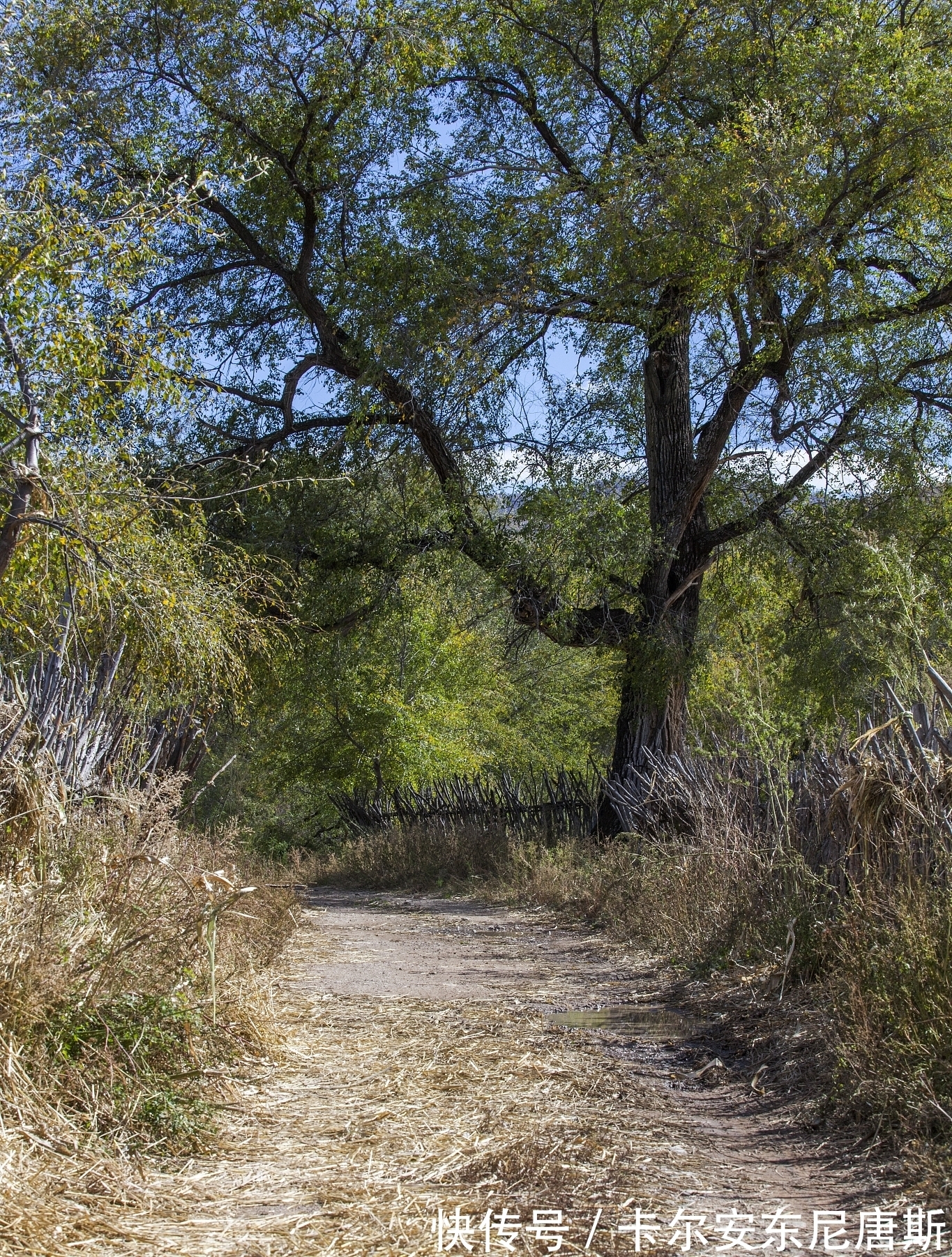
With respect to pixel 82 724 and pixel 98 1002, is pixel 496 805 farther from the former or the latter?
pixel 98 1002

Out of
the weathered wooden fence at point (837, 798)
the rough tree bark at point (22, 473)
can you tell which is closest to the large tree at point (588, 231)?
the weathered wooden fence at point (837, 798)

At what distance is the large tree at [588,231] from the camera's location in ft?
34.8

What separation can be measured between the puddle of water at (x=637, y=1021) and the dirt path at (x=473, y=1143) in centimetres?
13

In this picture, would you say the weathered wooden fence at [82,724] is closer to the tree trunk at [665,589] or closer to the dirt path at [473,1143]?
the dirt path at [473,1143]

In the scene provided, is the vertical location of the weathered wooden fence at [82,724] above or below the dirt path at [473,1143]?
above

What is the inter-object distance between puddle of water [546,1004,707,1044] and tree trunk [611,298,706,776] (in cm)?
674

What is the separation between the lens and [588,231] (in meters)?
11.0

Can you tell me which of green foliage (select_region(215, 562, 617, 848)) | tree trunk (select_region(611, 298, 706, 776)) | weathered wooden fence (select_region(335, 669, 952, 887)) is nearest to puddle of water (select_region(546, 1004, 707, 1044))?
weathered wooden fence (select_region(335, 669, 952, 887))

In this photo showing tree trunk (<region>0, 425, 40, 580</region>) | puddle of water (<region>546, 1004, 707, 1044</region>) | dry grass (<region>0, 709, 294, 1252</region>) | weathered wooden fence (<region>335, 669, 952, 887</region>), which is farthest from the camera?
puddle of water (<region>546, 1004, 707, 1044</region>)

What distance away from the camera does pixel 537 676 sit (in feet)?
91.7

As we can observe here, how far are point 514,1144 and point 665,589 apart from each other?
33.5 feet

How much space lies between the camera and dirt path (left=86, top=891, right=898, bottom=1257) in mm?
3049

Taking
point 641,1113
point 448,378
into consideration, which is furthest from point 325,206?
point 641,1113

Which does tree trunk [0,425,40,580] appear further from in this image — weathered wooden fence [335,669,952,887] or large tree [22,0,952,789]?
large tree [22,0,952,789]
